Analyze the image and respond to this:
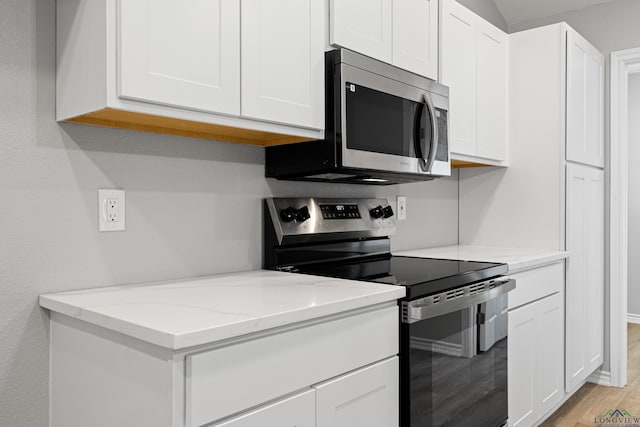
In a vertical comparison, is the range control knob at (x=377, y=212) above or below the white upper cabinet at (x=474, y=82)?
below

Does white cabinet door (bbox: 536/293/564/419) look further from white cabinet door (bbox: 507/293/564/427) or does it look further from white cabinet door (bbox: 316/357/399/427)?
white cabinet door (bbox: 316/357/399/427)

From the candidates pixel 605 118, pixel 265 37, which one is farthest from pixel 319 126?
pixel 605 118

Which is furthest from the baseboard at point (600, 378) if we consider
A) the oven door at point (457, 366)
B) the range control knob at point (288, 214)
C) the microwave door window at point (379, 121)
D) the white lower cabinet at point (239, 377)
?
the range control knob at point (288, 214)

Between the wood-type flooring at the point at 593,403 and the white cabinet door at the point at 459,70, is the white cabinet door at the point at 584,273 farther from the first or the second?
the white cabinet door at the point at 459,70

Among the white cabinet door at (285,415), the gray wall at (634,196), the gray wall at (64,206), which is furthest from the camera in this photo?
the gray wall at (634,196)

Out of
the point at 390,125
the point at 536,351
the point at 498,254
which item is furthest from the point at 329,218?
the point at 536,351

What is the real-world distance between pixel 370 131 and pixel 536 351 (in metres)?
1.45

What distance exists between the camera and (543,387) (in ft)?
8.38

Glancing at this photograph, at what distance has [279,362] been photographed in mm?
1191

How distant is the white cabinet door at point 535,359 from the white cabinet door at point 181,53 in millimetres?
1619

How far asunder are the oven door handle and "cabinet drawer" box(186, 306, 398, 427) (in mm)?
76

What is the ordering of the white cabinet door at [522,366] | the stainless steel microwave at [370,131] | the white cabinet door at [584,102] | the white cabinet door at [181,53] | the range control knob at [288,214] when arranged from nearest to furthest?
the white cabinet door at [181,53]
the stainless steel microwave at [370,131]
the range control knob at [288,214]
the white cabinet door at [522,366]
the white cabinet door at [584,102]

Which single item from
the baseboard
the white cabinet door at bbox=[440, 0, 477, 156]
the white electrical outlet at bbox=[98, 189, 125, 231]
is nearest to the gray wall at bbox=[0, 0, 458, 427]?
the white electrical outlet at bbox=[98, 189, 125, 231]

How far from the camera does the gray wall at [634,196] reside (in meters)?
5.08
